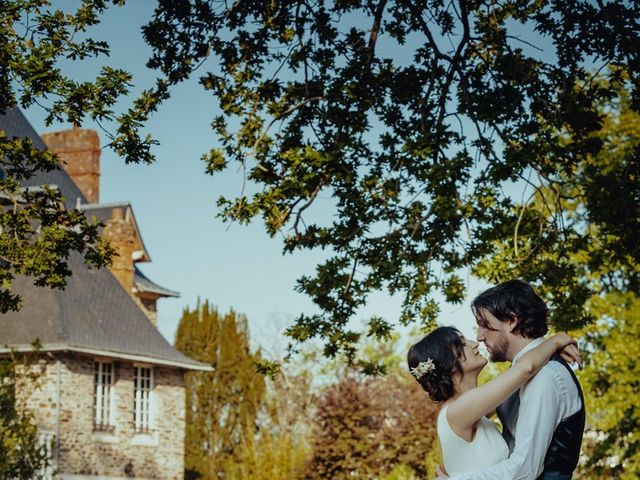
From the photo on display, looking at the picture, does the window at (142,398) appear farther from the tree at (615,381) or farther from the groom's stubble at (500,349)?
the groom's stubble at (500,349)

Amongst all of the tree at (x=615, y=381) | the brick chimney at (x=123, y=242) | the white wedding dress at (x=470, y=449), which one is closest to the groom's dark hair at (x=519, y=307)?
the white wedding dress at (x=470, y=449)

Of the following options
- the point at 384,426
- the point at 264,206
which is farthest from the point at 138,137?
the point at 384,426

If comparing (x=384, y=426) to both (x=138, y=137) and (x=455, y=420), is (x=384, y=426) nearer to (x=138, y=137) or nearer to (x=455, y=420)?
(x=138, y=137)

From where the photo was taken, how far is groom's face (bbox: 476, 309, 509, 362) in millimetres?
4770

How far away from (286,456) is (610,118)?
42.2 ft

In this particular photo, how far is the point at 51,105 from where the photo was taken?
9539mm

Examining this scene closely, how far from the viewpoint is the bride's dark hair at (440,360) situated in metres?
4.90

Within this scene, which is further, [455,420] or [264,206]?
[264,206]

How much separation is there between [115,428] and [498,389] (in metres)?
26.6

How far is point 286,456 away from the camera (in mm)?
29922

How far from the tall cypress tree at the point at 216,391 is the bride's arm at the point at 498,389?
3430 cm

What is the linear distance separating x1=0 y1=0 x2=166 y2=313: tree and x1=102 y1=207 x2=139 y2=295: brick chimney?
2315 centimetres

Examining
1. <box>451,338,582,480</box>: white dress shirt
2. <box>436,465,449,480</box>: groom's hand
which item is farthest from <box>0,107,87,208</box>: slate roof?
<box>451,338,582,480</box>: white dress shirt

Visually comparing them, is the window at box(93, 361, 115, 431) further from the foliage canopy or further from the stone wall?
the foliage canopy
